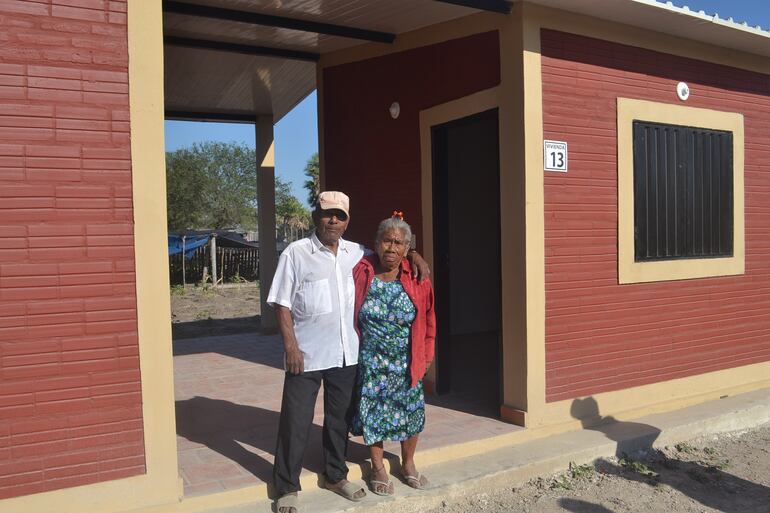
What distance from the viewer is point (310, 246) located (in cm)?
381

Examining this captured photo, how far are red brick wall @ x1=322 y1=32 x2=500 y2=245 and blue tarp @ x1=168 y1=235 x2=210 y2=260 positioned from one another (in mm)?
17446

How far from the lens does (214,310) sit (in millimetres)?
15695

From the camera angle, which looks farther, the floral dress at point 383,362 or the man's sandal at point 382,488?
the man's sandal at point 382,488

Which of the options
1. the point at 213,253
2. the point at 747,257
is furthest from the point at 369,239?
the point at 213,253

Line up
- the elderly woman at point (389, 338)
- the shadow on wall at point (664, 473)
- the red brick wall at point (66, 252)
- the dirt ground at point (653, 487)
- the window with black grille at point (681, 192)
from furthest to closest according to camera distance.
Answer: the window with black grille at point (681, 192)
the shadow on wall at point (664, 473)
the dirt ground at point (653, 487)
the elderly woman at point (389, 338)
the red brick wall at point (66, 252)

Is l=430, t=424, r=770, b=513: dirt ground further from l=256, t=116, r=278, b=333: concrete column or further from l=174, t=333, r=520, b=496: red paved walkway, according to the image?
l=256, t=116, r=278, b=333: concrete column

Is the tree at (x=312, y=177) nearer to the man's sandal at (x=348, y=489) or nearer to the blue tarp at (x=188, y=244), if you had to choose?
the blue tarp at (x=188, y=244)

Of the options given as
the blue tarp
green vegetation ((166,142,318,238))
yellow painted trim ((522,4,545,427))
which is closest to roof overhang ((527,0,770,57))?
yellow painted trim ((522,4,545,427))

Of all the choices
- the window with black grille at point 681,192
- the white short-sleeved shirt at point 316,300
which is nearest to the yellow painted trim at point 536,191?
the window with black grille at point 681,192

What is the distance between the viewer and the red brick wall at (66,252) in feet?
10.9

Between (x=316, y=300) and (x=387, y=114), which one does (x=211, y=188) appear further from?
(x=316, y=300)

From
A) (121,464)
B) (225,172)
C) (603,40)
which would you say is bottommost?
(121,464)

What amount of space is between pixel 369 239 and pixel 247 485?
3.51 m

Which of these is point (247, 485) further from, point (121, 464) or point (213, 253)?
point (213, 253)
